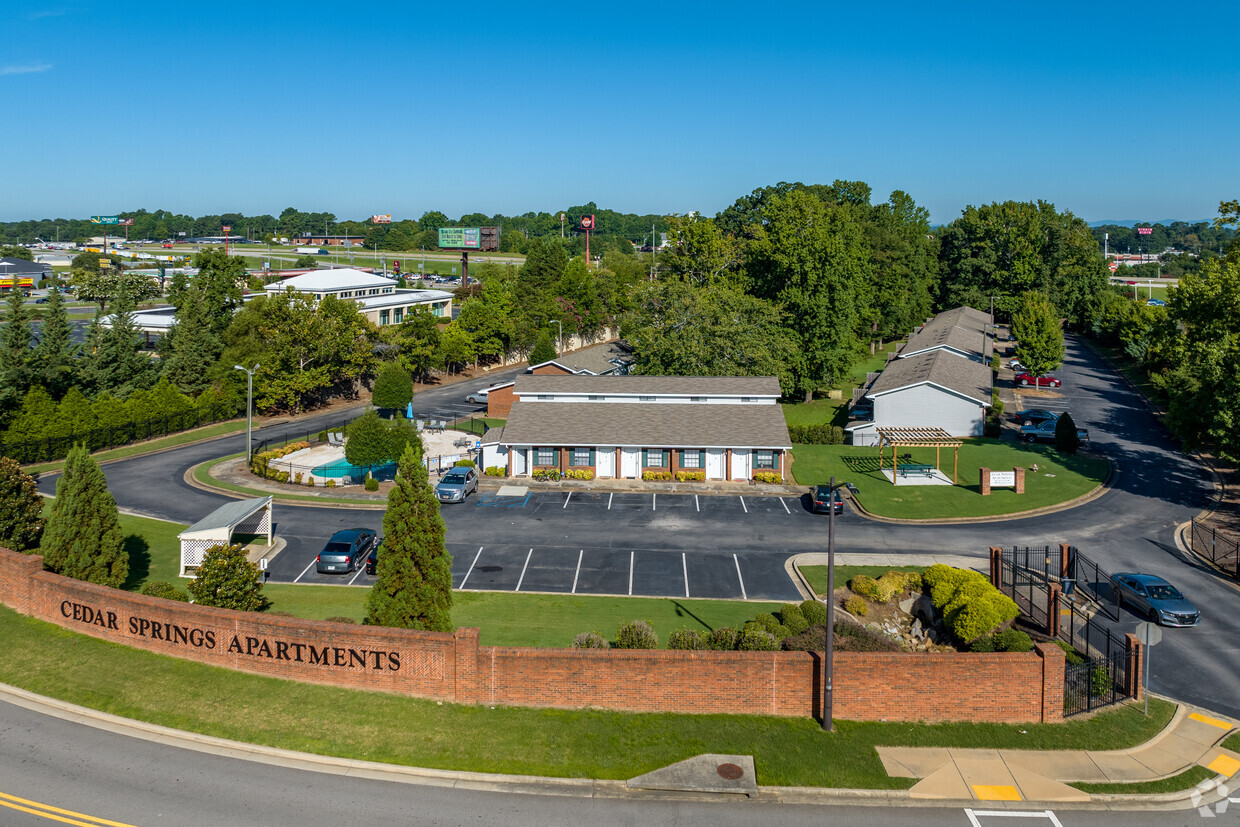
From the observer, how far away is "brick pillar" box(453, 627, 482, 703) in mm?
23797

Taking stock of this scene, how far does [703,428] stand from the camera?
186ft

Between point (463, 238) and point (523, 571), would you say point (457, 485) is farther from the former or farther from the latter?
point (463, 238)

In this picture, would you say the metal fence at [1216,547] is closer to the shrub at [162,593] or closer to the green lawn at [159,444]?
the shrub at [162,593]

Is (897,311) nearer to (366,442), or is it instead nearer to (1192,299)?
(1192,299)

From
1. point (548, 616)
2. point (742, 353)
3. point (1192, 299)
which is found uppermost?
point (1192, 299)

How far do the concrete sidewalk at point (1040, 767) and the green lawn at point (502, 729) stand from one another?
36 centimetres

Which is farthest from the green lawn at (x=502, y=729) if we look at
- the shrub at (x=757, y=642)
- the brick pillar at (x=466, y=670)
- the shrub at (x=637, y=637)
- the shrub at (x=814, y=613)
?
the shrub at (x=814, y=613)

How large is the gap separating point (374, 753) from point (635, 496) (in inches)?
1231

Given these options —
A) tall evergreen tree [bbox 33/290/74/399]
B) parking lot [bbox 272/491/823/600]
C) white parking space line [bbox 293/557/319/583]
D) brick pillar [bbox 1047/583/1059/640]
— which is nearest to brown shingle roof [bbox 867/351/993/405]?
parking lot [bbox 272/491/823/600]

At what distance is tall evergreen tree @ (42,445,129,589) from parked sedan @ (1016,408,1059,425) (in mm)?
60230

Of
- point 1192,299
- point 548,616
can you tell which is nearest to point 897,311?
point 1192,299

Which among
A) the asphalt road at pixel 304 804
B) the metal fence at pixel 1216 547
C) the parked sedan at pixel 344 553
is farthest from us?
the metal fence at pixel 1216 547

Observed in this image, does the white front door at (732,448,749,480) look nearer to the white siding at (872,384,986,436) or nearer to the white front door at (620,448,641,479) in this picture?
the white front door at (620,448,641,479)

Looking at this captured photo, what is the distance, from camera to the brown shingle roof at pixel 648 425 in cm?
5525
